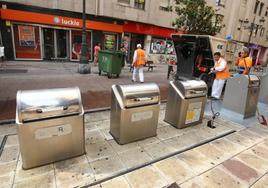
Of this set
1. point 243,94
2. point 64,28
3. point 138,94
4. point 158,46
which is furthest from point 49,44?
point 243,94

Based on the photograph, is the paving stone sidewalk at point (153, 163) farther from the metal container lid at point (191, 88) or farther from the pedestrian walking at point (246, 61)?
the pedestrian walking at point (246, 61)

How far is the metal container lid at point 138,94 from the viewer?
2.94 meters

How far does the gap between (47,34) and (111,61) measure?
747 cm

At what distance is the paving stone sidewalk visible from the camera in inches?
92.7

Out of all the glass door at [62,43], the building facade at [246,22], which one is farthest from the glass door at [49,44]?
the building facade at [246,22]

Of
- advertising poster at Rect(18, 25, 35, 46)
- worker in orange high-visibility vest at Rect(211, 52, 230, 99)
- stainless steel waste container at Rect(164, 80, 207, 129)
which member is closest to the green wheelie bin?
worker in orange high-visibility vest at Rect(211, 52, 230, 99)

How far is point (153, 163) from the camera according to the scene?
278cm

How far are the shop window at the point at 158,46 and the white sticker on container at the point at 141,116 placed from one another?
16.1 meters

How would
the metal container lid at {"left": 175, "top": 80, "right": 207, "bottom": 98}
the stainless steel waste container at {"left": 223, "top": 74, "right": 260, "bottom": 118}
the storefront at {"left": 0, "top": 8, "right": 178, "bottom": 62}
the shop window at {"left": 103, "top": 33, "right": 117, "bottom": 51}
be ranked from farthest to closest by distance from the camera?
the shop window at {"left": 103, "top": 33, "right": 117, "bottom": 51}
the storefront at {"left": 0, "top": 8, "right": 178, "bottom": 62}
the stainless steel waste container at {"left": 223, "top": 74, "right": 260, "bottom": 118}
the metal container lid at {"left": 175, "top": 80, "right": 207, "bottom": 98}

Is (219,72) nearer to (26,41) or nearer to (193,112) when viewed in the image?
(193,112)

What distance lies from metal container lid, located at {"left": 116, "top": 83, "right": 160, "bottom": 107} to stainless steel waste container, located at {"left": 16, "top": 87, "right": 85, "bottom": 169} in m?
0.75

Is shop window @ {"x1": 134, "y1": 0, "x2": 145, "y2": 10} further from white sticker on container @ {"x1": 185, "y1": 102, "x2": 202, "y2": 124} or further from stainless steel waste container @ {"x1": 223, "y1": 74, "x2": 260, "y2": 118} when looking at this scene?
white sticker on container @ {"x1": 185, "y1": 102, "x2": 202, "y2": 124}

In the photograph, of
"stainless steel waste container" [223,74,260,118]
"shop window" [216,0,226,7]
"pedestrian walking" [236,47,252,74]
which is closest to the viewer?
"stainless steel waste container" [223,74,260,118]

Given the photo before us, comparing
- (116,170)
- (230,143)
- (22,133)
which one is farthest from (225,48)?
(22,133)
